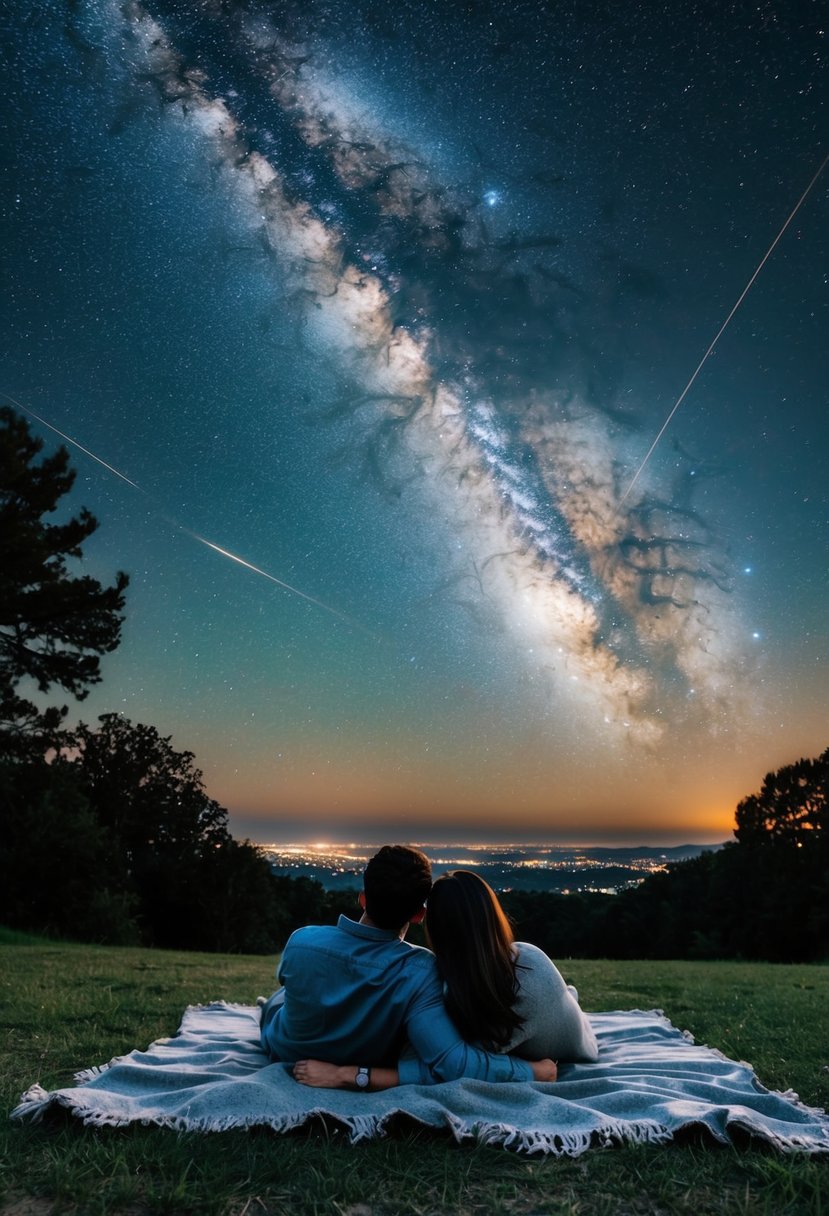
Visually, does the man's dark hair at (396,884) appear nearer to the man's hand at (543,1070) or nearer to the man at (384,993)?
the man at (384,993)

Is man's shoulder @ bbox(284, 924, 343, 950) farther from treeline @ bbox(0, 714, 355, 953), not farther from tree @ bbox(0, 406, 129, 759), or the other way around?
treeline @ bbox(0, 714, 355, 953)

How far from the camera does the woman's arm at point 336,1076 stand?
4445mm

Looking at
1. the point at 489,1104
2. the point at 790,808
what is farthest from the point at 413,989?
the point at 790,808

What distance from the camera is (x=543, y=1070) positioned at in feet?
15.7

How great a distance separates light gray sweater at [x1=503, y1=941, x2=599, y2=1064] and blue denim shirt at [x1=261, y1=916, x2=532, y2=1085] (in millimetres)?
207

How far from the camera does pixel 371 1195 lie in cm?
321

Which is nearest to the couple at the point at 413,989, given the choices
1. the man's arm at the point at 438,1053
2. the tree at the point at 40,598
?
the man's arm at the point at 438,1053

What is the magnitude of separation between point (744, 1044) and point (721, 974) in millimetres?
8699

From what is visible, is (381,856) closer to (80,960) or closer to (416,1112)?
(416,1112)

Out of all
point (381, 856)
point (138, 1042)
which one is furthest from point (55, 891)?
point (381, 856)

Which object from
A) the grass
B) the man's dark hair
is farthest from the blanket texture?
the man's dark hair

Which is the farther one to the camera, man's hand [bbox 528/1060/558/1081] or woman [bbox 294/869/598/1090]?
man's hand [bbox 528/1060/558/1081]

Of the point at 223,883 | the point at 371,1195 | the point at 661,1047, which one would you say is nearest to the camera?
the point at 371,1195

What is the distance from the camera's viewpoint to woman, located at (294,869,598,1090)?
14.7 feet
